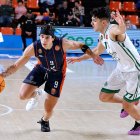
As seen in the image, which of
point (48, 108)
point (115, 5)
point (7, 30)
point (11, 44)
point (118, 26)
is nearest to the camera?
point (118, 26)

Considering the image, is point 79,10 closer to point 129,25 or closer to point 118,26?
point 129,25

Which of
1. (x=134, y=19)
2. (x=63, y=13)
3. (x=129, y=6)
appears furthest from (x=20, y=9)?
(x=129, y=6)

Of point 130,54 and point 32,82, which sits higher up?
point 130,54

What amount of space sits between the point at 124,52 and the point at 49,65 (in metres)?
1.15

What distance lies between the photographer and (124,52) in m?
6.09

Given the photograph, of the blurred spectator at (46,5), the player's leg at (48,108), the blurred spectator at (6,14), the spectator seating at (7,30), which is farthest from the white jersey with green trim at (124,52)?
the blurred spectator at (46,5)

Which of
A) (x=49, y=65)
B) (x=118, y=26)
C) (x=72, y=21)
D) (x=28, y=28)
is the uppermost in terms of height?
(x=118, y=26)

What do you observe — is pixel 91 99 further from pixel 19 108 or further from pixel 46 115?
pixel 46 115

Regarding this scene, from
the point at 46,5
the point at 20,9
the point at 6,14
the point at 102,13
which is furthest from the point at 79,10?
the point at 102,13

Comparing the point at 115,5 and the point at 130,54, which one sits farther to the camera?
the point at 115,5

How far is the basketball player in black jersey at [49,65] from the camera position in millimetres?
6445

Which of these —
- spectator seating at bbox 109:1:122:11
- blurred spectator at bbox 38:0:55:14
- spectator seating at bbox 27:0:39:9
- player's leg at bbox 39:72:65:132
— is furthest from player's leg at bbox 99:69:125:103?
spectator seating at bbox 109:1:122:11

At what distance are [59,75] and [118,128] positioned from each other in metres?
1.28

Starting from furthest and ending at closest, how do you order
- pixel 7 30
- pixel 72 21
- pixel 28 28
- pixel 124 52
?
pixel 72 21 < pixel 7 30 < pixel 28 28 < pixel 124 52
